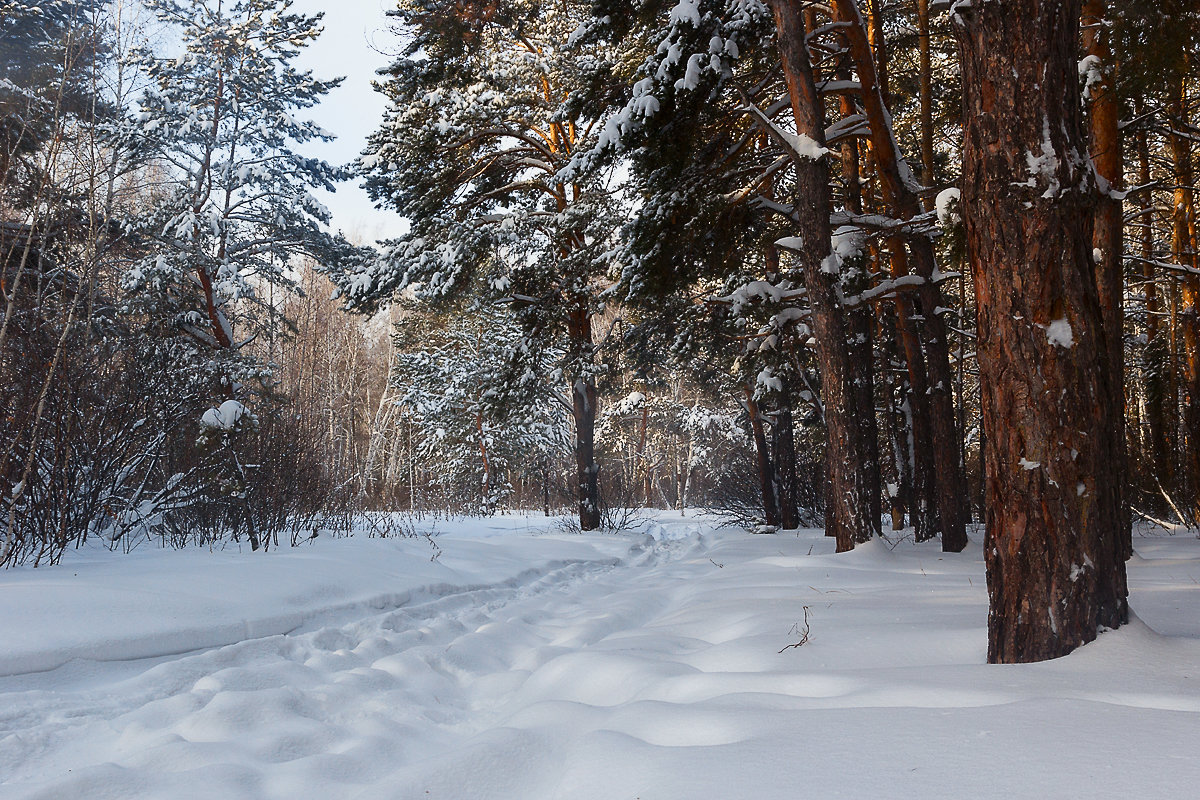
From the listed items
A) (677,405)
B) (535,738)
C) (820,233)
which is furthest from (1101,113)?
(677,405)

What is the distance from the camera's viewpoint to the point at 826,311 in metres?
7.49

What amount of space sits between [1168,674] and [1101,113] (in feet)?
23.3

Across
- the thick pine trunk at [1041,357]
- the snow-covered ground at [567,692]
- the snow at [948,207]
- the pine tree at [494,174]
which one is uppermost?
the pine tree at [494,174]

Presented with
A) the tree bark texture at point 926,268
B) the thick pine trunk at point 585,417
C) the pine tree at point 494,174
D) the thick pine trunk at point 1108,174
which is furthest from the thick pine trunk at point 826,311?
the thick pine trunk at point 585,417

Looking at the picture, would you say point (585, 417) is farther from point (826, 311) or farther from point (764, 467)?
point (826, 311)

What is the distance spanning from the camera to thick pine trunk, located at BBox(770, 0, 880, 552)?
24.2 feet

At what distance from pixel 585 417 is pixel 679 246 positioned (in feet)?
19.4

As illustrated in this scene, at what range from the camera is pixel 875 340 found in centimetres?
1425

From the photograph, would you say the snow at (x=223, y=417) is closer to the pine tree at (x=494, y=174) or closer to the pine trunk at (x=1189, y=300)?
the pine tree at (x=494, y=174)

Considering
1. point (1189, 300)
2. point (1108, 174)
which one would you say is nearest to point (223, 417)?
point (1108, 174)

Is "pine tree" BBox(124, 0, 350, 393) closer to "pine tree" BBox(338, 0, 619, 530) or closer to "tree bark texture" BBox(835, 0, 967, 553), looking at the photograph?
"pine tree" BBox(338, 0, 619, 530)

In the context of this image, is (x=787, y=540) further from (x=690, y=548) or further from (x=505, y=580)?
(x=505, y=580)

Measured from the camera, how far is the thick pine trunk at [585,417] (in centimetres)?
1331

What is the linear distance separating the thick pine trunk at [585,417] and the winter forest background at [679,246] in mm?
86
